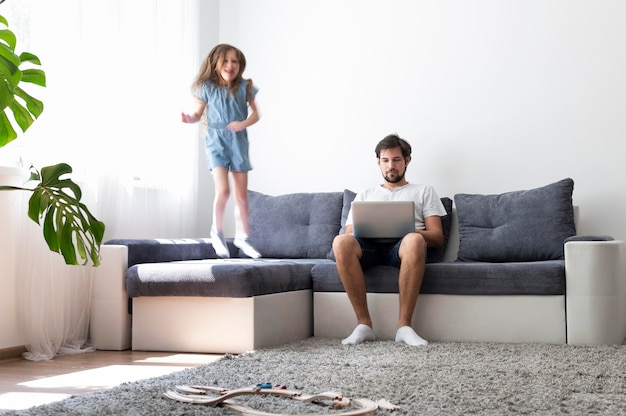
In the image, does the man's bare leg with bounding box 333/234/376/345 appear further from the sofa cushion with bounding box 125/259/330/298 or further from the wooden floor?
the wooden floor

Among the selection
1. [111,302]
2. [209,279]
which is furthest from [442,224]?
[111,302]

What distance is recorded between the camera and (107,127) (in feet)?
14.9

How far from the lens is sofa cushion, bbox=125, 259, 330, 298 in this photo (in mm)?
3717

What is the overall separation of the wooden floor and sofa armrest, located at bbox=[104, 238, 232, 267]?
20.5 inches

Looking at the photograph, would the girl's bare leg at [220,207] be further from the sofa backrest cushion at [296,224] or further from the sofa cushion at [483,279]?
the sofa cushion at [483,279]

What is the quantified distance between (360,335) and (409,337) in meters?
0.24

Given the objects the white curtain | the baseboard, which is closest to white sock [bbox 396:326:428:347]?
the white curtain

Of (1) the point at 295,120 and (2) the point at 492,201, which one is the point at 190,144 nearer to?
(1) the point at 295,120

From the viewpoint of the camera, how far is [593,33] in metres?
4.76

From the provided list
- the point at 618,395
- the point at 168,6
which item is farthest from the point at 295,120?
the point at 618,395

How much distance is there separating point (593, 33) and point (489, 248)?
145cm

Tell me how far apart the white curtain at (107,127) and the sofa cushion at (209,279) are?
0.42 meters

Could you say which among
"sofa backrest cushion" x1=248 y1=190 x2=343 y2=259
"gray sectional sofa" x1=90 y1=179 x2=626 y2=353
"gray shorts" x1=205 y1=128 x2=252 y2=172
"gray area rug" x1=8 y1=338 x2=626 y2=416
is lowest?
"gray area rug" x1=8 y1=338 x2=626 y2=416

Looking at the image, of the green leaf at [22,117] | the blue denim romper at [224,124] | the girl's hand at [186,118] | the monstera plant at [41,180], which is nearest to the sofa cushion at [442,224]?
the blue denim romper at [224,124]
